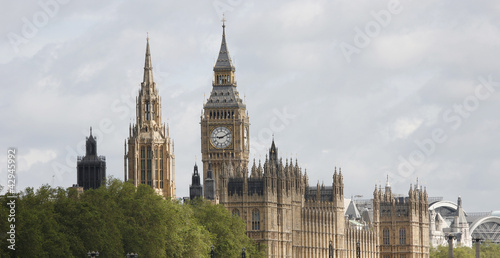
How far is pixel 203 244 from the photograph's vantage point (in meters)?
174

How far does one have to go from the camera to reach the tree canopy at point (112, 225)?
129 metres

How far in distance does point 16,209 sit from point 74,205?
16.1 metres

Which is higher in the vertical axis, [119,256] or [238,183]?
[238,183]

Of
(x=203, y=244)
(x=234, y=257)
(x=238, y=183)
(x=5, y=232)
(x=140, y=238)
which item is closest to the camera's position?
(x=5, y=232)

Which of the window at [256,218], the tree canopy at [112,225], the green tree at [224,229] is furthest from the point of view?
the window at [256,218]

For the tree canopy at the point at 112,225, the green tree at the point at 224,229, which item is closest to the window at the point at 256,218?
the green tree at the point at 224,229

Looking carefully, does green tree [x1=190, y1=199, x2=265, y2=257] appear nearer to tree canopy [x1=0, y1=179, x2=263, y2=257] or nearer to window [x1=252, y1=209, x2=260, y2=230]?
tree canopy [x1=0, y1=179, x2=263, y2=257]

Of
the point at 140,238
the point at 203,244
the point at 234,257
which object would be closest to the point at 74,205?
the point at 140,238

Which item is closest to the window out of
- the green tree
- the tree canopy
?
the green tree

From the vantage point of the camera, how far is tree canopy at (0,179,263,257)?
129 m

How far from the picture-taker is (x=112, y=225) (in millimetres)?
148375

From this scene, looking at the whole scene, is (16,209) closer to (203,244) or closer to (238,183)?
(203,244)

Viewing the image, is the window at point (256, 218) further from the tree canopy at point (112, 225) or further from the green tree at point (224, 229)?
the tree canopy at point (112, 225)

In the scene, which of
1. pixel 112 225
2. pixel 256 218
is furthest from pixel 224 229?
pixel 112 225
